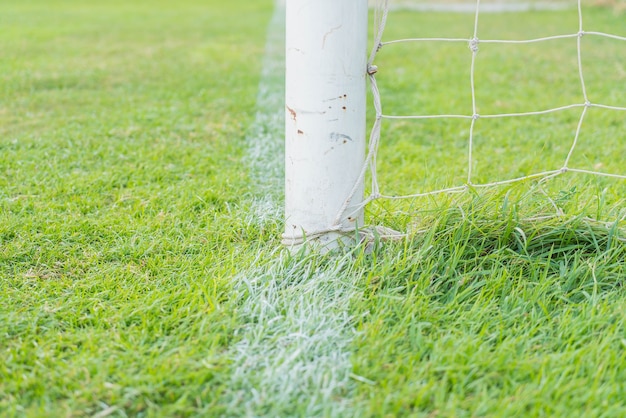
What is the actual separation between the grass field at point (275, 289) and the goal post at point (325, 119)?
0.13 meters

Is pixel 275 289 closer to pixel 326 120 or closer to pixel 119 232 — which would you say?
pixel 326 120

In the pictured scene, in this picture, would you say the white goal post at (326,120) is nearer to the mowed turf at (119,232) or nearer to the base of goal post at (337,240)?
the base of goal post at (337,240)

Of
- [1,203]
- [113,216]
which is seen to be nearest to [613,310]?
[113,216]

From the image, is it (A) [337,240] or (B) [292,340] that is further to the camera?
(A) [337,240]

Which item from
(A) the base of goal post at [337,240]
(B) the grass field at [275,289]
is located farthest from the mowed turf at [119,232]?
(A) the base of goal post at [337,240]

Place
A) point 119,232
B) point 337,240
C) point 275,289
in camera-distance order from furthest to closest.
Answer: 1. point 119,232
2. point 337,240
3. point 275,289

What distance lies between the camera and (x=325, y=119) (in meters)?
2.19

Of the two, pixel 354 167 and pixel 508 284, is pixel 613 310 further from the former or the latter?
pixel 354 167

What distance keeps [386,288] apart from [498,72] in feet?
14.5

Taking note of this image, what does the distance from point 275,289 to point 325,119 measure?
544 millimetres

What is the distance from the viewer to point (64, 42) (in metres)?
7.40

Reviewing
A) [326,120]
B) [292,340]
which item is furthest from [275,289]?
[326,120]

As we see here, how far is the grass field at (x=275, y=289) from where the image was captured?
5.56ft

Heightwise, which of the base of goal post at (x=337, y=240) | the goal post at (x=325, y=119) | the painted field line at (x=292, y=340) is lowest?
the painted field line at (x=292, y=340)
